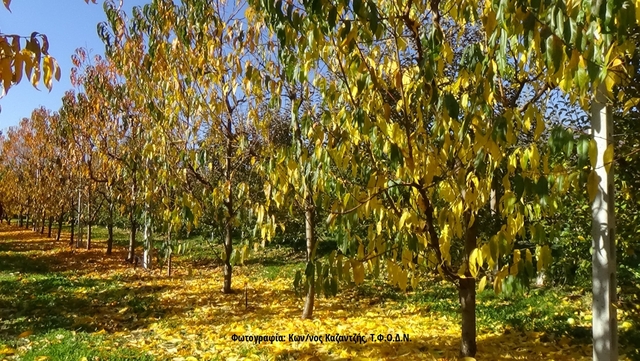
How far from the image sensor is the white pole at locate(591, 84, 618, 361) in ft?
8.57

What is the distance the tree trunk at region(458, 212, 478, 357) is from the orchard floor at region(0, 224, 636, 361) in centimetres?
40

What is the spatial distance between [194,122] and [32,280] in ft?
22.0

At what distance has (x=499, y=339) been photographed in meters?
5.07

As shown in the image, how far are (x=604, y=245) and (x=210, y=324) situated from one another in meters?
5.23

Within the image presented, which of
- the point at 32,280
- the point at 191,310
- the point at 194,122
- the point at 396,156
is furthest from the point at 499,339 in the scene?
the point at 32,280

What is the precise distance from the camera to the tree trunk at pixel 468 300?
3.69m

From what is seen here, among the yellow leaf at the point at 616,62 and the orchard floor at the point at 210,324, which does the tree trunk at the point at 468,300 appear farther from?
the yellow leaf at the point at 616,62

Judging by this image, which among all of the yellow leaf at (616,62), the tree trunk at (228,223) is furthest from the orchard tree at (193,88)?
the yellow leaf at (616,62)

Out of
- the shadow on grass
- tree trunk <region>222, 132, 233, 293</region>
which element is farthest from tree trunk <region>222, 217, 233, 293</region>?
the shadow on grass

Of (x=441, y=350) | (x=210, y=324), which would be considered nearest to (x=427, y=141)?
(x=441, y=350)

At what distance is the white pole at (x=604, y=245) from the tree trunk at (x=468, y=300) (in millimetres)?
1011

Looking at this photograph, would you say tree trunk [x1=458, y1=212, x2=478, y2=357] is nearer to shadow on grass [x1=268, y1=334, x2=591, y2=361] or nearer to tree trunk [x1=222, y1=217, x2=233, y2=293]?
shadow on grass [x1=268, y1=334, x2=591, y2=361]

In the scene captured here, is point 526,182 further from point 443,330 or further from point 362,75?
point 443,330

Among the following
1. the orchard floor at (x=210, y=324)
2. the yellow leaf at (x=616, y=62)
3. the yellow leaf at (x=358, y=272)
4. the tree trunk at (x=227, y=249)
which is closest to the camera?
the yellow leaf at (x=616, y=62)
